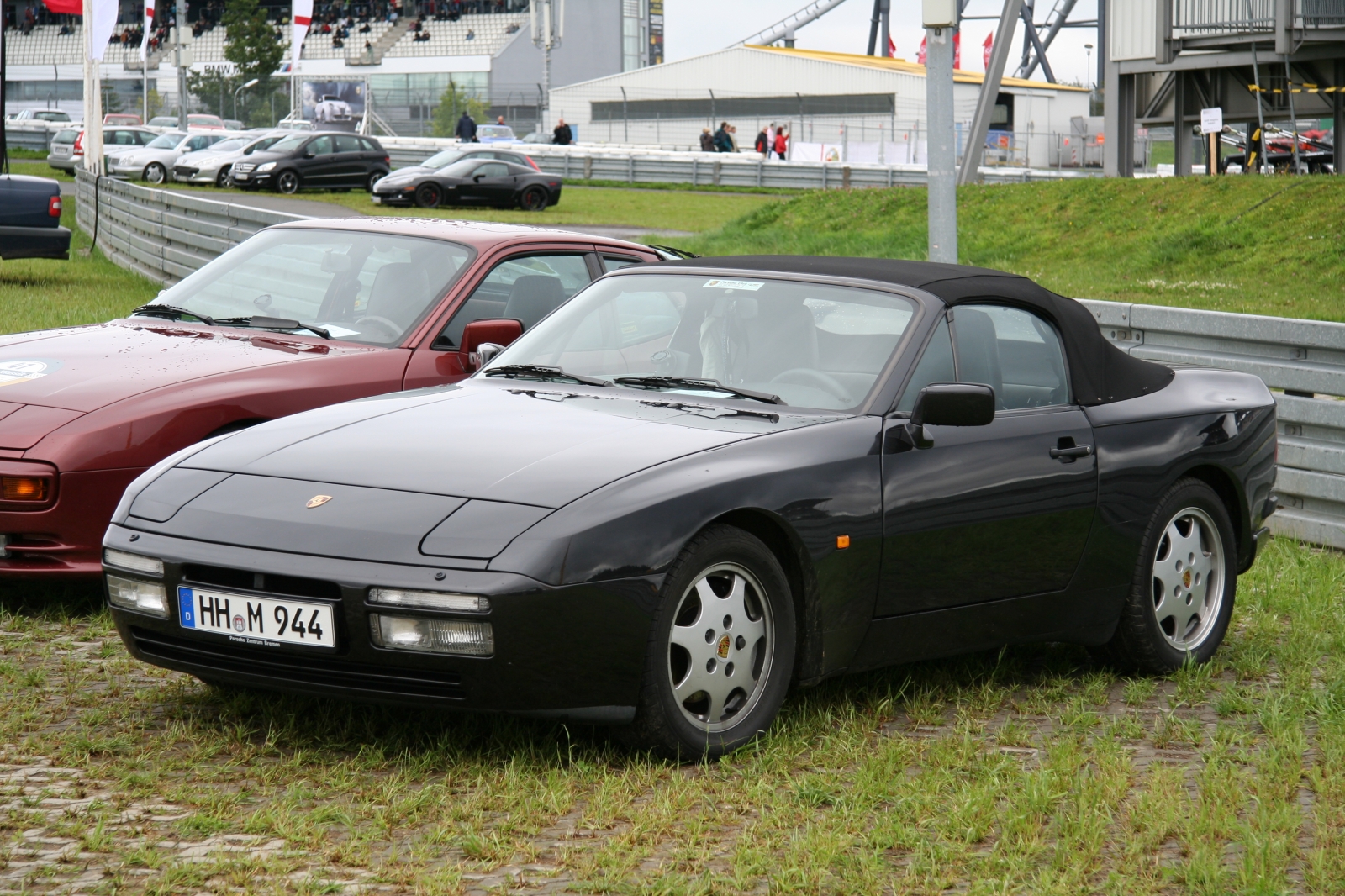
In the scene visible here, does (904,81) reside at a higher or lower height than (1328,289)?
higher

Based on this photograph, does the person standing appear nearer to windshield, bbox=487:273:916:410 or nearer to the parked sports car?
the parked sports car

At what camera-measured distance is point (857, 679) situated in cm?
545

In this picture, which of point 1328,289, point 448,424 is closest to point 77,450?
point 448,424

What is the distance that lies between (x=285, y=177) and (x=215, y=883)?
34368 millimetres

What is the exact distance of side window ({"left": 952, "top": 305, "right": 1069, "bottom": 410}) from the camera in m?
5.33

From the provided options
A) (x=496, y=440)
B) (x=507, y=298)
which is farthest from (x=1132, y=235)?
(x=496, y=440)

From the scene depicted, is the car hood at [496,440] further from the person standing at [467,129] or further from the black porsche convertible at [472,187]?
the person standing at [467,129]

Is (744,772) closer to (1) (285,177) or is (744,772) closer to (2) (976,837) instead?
(2) (976,837)

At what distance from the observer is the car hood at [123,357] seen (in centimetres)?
604

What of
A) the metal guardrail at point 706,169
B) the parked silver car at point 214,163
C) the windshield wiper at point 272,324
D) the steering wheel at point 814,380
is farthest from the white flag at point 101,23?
the steering wheel at point 814,380

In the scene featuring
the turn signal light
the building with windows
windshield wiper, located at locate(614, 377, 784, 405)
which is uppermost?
the building with windows

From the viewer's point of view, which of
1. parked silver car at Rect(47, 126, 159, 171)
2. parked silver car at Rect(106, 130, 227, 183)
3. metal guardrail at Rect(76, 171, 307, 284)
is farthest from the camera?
parked silver car at Rect(47, 126, 159, 171)

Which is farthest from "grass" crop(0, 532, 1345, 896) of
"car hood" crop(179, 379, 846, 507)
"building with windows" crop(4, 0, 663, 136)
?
"building with windows" crop(4, 0, 663, 136)

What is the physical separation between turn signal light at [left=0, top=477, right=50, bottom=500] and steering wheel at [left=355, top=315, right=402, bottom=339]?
1.73 meters
